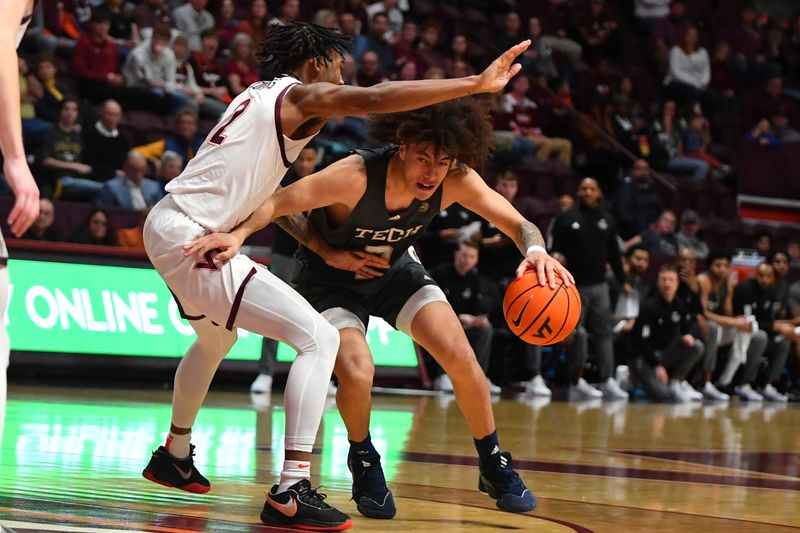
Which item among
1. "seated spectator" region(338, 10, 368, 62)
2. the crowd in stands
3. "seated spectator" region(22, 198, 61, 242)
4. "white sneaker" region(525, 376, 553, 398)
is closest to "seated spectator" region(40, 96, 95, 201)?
the crowd in stands

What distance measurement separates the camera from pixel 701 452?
7.29 m

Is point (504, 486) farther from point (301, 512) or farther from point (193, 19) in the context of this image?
point (193, 19)

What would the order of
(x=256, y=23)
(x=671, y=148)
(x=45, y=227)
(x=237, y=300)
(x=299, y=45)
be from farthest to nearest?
1. (x=671, y=148)
2. (x=256, y=23)
3. (x=45, y=227)
4. (x=299, y=45)
5. (x=237, y=300)

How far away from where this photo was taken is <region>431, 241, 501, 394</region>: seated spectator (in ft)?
38.2

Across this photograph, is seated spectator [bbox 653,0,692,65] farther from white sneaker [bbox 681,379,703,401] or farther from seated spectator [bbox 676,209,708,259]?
white sneaker [bbox 681,379,703,401]

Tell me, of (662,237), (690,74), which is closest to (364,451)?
(662,237)

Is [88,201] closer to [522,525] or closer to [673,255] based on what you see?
[673,255]

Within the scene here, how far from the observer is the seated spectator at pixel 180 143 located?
11930mm

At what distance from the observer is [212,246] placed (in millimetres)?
4113

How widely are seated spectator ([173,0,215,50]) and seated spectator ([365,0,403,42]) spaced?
2347 millimetres

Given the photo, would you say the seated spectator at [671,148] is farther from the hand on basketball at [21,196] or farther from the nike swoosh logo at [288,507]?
the hand on basketball at [21,196]

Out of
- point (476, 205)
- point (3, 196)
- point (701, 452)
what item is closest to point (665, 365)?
point (701, 452)

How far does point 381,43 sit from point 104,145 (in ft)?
15.2

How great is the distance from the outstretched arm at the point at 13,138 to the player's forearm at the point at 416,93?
3.94 feet
